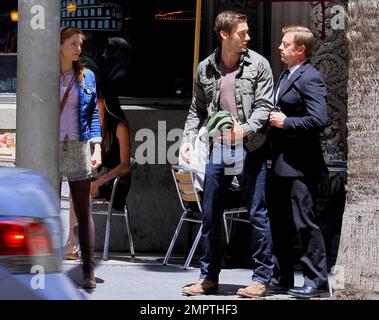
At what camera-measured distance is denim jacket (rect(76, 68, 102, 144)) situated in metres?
8.33

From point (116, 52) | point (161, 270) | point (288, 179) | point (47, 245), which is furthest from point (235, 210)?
point (47, 245)

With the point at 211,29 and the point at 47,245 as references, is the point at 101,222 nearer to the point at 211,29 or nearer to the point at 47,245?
the point at 211,29

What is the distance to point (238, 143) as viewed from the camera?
7.90 m

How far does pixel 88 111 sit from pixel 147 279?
1538mm

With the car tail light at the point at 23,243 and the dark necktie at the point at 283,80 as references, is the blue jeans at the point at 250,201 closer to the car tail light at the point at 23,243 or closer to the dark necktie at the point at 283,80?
the dark necktie at the point at 283,80

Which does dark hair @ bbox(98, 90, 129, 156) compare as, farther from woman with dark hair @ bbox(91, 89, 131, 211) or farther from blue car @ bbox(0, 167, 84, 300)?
blue car @ bbox(0, 167, 84, 300)

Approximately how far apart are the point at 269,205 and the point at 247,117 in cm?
74

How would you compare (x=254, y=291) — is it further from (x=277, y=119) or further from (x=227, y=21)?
(x=227, y=21)

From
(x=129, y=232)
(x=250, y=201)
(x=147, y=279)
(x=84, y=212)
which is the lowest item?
(x=147, y=279)

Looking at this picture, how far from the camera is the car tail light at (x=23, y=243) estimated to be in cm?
421

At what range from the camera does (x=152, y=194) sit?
1030 centimetres

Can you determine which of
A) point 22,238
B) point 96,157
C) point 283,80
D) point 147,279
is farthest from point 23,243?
point 147,279

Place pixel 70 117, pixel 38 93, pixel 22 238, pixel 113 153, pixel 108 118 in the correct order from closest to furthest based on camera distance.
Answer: pixel 22 238, pixel 38 93, pixel 70 117, pixel 108 118, pixel 113 153

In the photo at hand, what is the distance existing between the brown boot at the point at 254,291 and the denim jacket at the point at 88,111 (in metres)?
1.62
